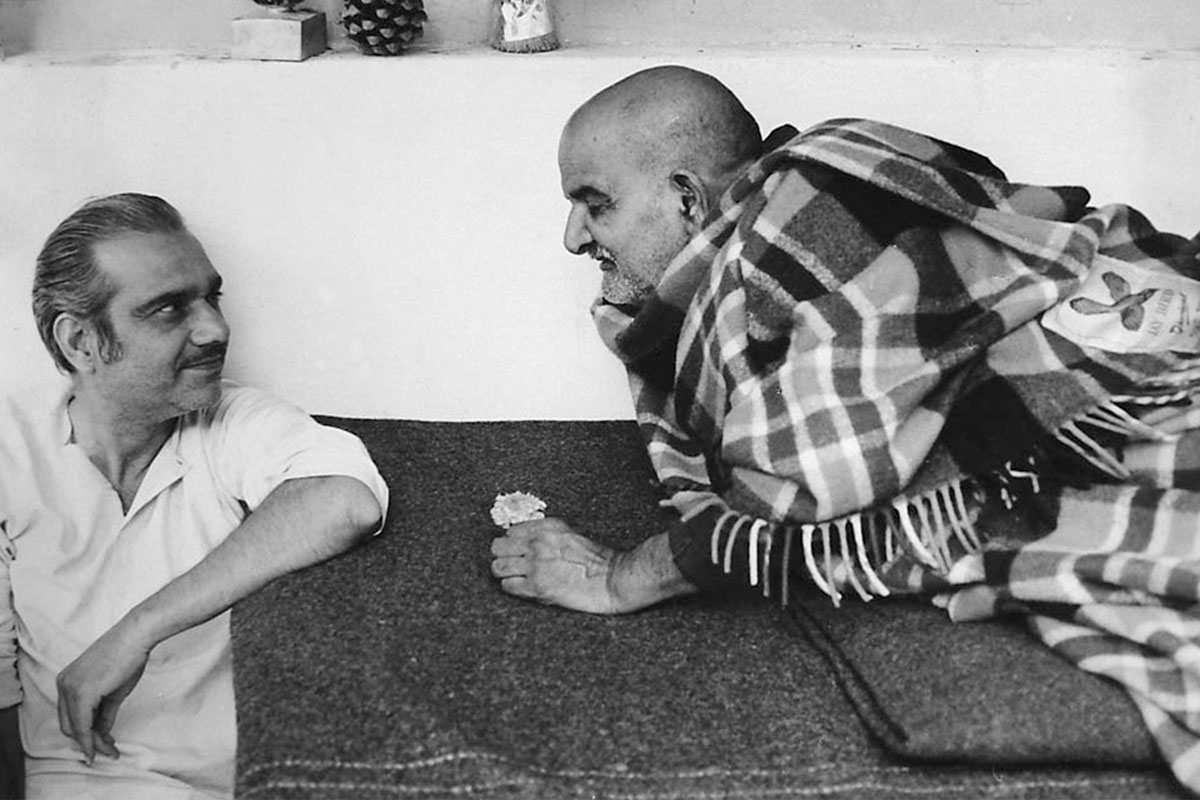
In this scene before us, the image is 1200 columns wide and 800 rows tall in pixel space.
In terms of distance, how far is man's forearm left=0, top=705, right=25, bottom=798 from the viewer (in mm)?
1473

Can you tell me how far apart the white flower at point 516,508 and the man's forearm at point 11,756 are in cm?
61

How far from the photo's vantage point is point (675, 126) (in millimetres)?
1535

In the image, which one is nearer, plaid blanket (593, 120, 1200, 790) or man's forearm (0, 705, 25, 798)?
plaid blanket (593, 120, 1200, 790)

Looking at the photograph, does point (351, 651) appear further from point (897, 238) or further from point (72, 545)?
point (897, 238)

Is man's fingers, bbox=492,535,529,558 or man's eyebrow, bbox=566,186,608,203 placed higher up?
man's eyebrow, bbox=566,186,608,203

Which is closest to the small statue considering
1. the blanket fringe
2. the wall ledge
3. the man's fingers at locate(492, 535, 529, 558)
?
the wall ledge

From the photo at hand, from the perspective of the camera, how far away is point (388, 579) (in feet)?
4.74

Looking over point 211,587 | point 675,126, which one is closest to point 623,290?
point 675,126

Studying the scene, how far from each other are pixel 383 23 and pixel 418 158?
0.19 m

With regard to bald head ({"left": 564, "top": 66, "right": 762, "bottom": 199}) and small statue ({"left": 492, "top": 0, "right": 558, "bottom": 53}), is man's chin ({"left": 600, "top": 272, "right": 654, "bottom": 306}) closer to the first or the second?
bald head ({"left": 564, "top": 66, "right": 762, "bottom": 199})

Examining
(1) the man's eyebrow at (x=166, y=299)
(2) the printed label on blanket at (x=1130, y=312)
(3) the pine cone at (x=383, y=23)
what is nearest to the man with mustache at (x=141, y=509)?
(1) the man's eyebrow at (x=166, y=299)

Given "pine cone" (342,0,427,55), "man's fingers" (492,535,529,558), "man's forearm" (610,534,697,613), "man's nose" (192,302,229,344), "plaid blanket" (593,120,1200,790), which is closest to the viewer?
"plaid blanket" (593,120,1200,790)

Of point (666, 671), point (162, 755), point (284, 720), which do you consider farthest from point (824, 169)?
point (162, 755)

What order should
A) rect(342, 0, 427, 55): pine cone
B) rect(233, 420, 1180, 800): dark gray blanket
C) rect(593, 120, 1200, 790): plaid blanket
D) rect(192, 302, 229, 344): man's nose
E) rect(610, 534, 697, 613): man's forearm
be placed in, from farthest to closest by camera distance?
rect(342, 0, 427, 55): pine cone
rect(192, 302, 229, 344): man's nose
rect(610, 534, 697, 613): man's forearm
rect(593, 120, 1200, 790): plaid blanket
rect(233, 420, 1180, 800): dark gray blanket
